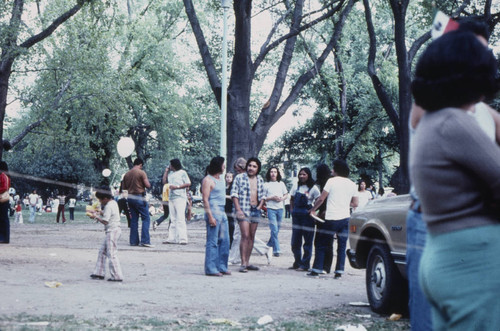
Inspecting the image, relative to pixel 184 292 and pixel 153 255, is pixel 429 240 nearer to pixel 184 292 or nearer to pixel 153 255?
pixel 184 292

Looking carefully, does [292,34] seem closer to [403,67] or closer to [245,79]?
[245,79]

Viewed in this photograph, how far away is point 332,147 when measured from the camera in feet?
153

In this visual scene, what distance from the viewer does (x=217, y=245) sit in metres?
11.1

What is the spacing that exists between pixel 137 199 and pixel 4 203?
2694 millimetres

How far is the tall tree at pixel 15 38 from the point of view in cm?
2097

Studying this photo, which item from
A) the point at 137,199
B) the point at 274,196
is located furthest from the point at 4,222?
the point at 274,196

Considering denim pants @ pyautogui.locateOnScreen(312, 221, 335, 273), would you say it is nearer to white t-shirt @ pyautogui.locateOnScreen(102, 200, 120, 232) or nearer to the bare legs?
Result: the bare legs

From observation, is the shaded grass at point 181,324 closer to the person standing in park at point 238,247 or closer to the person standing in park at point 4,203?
the person standing in park at point 238,247

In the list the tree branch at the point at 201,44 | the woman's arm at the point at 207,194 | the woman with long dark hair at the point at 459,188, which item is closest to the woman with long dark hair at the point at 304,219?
the woman's arm at the point at 207,194

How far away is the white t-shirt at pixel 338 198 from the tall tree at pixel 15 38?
37.9 ft

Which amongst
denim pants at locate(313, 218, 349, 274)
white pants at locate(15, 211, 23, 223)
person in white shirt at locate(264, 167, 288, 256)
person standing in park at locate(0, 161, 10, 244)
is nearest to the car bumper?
denim pants at locate(313, 218, 349, 274)

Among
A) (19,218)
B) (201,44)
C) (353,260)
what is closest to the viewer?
(353,260)

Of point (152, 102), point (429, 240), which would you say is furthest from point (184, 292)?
point (152, 102)

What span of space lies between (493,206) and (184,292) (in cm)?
689
